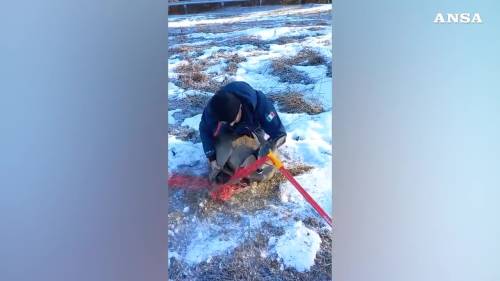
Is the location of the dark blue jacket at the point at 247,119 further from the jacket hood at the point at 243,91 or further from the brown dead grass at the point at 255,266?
the brown dead grass at the point at 255,266

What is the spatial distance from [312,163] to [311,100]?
21cm

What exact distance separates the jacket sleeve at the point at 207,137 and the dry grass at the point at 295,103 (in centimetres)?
23

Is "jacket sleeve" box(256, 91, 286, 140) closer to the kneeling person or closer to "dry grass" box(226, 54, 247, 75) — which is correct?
the kneeling person

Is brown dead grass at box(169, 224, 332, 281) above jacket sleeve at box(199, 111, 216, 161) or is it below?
below

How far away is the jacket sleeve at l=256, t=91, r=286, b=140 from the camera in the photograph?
132 centimetres

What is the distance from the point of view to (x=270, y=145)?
133 centimetres

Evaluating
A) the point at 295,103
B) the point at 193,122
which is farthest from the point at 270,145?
the point at 193,122

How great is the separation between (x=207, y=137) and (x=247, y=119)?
15cm

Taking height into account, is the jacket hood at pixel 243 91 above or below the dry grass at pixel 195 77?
below

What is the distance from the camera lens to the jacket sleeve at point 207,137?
1.34 meters

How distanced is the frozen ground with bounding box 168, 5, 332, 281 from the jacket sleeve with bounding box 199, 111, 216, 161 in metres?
0.02
